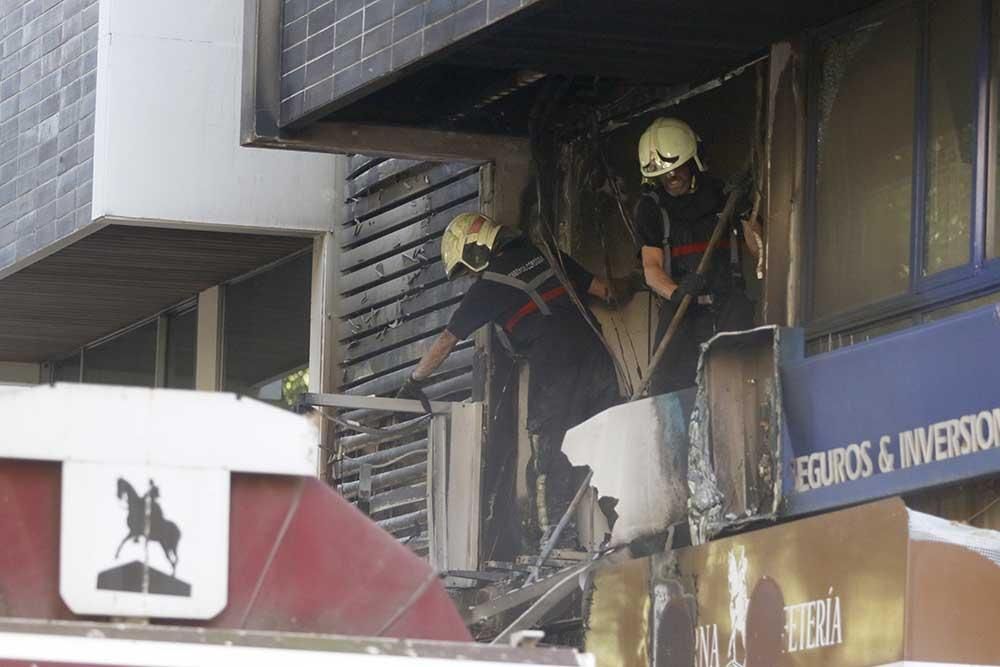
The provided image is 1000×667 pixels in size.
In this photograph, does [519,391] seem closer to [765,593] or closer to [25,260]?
[765,593]

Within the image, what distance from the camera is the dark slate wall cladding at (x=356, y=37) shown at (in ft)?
38.1

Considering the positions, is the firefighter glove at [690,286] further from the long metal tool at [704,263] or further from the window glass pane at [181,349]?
the window glass pane at [181,349]

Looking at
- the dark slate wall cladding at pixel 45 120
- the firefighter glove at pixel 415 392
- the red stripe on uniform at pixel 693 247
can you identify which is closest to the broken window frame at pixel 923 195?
the red stripe on uniform at pixel 693 247

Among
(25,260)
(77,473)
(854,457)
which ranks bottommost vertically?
(77,473)

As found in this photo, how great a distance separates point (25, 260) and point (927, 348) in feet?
30.1

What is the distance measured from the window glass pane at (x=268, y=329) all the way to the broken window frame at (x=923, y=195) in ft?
21.8

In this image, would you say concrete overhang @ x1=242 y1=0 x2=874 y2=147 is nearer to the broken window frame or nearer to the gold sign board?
the broken window frame

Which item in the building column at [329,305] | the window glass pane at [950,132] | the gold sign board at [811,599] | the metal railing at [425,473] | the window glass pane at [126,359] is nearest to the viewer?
the gold sign board at [811,599]

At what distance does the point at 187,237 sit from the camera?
1650 cm

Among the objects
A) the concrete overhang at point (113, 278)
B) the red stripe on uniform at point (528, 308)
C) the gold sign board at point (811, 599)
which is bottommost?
the gold sign board at point (811, 599)

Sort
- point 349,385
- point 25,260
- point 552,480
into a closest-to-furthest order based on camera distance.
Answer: point 552,480, point 349,385, point 25,260

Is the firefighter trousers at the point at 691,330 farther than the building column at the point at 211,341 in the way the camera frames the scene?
No

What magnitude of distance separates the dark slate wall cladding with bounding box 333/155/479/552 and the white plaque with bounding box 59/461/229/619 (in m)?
9.86

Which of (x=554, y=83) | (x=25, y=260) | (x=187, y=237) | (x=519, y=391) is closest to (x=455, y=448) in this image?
(x=519, y=391)
